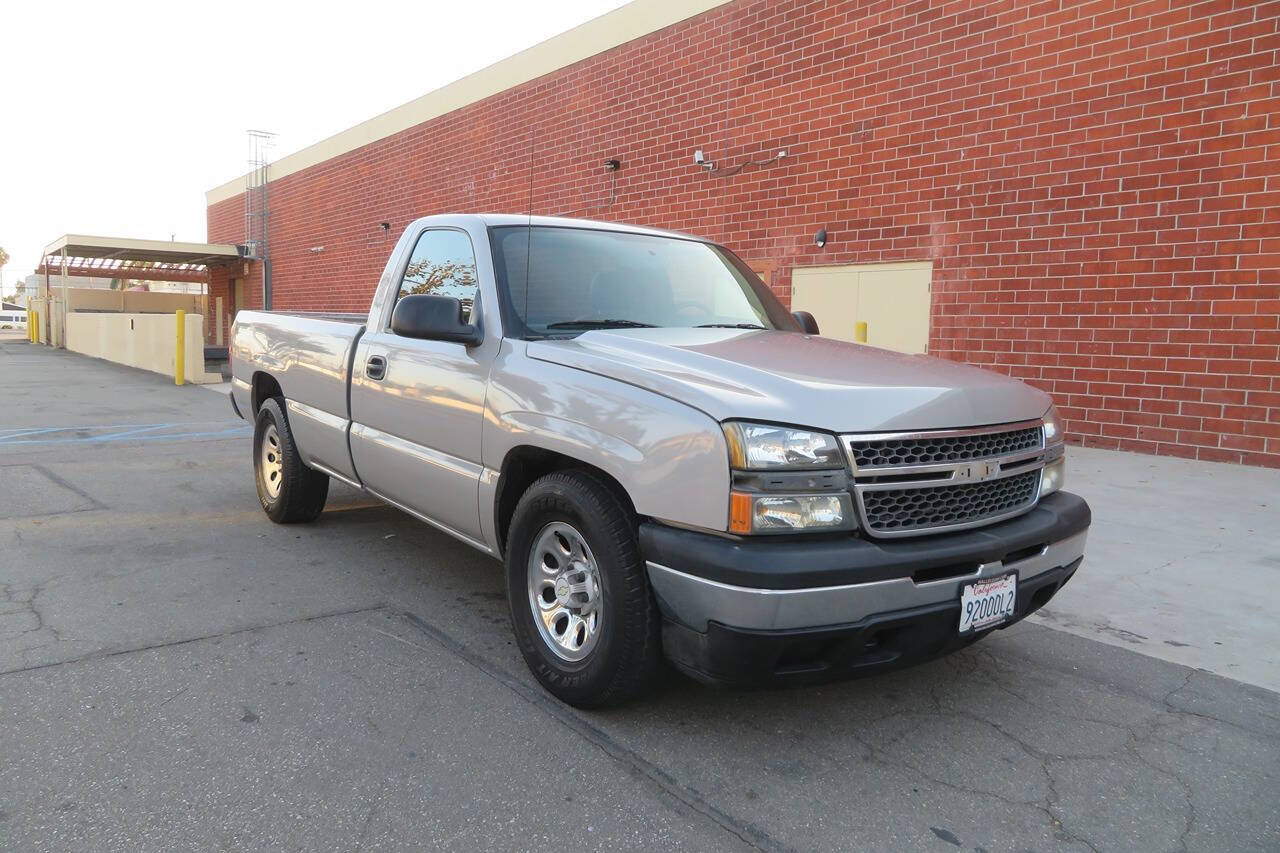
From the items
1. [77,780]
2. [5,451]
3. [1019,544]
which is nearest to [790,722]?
[1019,544]

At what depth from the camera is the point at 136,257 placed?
32594mm

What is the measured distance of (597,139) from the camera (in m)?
15.7

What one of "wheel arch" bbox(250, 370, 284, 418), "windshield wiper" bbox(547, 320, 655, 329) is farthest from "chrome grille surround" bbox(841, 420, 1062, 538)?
"wheel arch" bbox(250, 370, 284, 418)

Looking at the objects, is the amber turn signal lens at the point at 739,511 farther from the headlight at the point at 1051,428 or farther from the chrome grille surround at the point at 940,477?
the headlight at the point at 1051,428

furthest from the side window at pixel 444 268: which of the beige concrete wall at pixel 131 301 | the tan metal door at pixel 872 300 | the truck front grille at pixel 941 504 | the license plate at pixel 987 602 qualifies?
the beige concrete wall at pixel 131 301

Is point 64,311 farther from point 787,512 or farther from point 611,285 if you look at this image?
point 787,512

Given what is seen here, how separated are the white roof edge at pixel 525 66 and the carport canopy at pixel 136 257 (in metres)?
5.73

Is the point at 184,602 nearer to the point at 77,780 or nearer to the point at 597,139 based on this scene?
the point at 77,780

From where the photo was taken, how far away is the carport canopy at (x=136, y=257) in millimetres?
28031

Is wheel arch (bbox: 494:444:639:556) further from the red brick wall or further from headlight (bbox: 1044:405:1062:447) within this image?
the red brick wall

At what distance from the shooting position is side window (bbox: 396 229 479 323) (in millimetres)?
4153

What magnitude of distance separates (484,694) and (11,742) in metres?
1.54

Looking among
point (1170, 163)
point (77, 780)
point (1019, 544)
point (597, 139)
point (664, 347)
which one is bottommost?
point (77, 780)

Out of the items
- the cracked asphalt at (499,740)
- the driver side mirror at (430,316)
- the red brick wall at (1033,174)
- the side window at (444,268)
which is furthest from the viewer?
the red brick wall at (1033,174)
